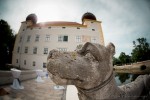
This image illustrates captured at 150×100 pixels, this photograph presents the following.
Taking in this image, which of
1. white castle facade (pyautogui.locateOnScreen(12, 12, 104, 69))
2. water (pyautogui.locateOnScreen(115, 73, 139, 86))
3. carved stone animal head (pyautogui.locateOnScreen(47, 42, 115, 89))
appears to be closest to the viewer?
carved stone animal head (pyautogui.locateOnScreen(47, 42, 115, 89))

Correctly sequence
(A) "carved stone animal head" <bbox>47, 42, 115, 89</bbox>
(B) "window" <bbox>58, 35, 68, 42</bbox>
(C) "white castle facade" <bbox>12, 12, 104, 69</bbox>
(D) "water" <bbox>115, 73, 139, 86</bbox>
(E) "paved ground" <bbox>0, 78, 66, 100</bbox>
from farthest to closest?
(B) "window" <bbox>58, 35, 68, 42</bbox> < (C) "white castle facade" <bbox>12, 12, 104, 69</bbox> < (E) "paved ground" <bbox>0, 78, 66, 100</bbox> < (D) "water" <bbox>115, 73, 139, 86</bbox> < (A) "carved stone animal head" <bbox>47, 42, 115, 89</bbox>

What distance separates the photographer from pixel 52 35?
2042 centimetres

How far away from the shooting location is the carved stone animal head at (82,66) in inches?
24.5

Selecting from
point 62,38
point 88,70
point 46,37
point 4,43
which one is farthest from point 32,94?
point 46,37

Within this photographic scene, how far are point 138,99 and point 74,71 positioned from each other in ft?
1.66

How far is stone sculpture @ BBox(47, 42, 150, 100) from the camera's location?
626 millimetres

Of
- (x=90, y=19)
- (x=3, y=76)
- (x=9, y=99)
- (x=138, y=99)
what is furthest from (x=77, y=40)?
(x=138, y=99)

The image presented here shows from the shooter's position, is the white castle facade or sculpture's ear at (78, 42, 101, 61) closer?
sculpture's ear at (78, 42, 101, 61)

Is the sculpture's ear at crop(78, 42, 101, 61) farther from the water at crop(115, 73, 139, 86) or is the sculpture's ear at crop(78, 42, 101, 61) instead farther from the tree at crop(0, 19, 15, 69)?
the tree at crop(0, 19, 15, 69)

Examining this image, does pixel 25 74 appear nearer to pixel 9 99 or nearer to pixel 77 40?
pixel 9 99

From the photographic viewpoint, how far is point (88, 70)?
2.19 feet

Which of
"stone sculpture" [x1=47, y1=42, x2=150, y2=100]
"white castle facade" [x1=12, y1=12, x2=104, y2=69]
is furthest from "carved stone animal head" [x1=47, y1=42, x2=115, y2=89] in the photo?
"white castle facade" [x1=12, y1=12, x2=104, y2=69]

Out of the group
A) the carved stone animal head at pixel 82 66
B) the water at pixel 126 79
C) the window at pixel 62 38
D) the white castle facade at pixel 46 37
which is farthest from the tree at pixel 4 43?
the window at pixel 62 38

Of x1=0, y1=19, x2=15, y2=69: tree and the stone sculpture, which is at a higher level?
x1=0, y1=19, x2=15, y2=69: tree
